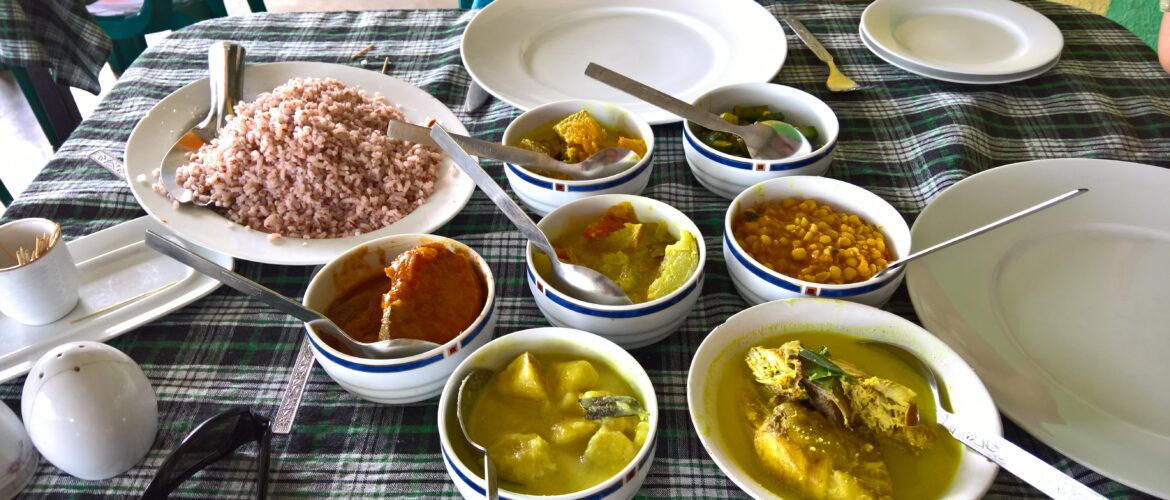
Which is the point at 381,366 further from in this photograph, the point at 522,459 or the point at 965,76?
the point at 965,76

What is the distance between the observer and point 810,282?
1220 millimetres

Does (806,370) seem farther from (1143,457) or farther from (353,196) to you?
(353,196)

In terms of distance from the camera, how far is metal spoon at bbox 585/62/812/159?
156cm

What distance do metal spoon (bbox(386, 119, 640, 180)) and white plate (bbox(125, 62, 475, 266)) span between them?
10 centimetres

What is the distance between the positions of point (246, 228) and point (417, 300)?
1.58 feet

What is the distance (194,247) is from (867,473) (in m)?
1.29

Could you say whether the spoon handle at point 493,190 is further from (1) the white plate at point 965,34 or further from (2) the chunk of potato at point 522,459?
(1) the white plate at point 965,34

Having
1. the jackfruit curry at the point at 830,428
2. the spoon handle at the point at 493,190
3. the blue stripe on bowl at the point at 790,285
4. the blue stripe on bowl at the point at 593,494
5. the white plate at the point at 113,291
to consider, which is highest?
the spoon handle at the point at 493,190

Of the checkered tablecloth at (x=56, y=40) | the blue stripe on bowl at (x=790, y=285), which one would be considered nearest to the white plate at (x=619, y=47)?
the blue stripe on bowl at (x=790, y=285)

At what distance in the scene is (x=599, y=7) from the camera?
7.26 feet

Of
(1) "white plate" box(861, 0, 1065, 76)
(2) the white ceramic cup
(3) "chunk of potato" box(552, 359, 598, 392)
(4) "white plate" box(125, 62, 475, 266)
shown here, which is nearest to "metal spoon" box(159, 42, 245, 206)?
(4) "white plate" box(125, 62, 475, 266)

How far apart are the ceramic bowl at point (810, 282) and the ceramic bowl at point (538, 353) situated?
32cm

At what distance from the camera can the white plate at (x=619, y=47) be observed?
189 centimetres

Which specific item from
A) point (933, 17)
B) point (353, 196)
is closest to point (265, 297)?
point (353, 196)
